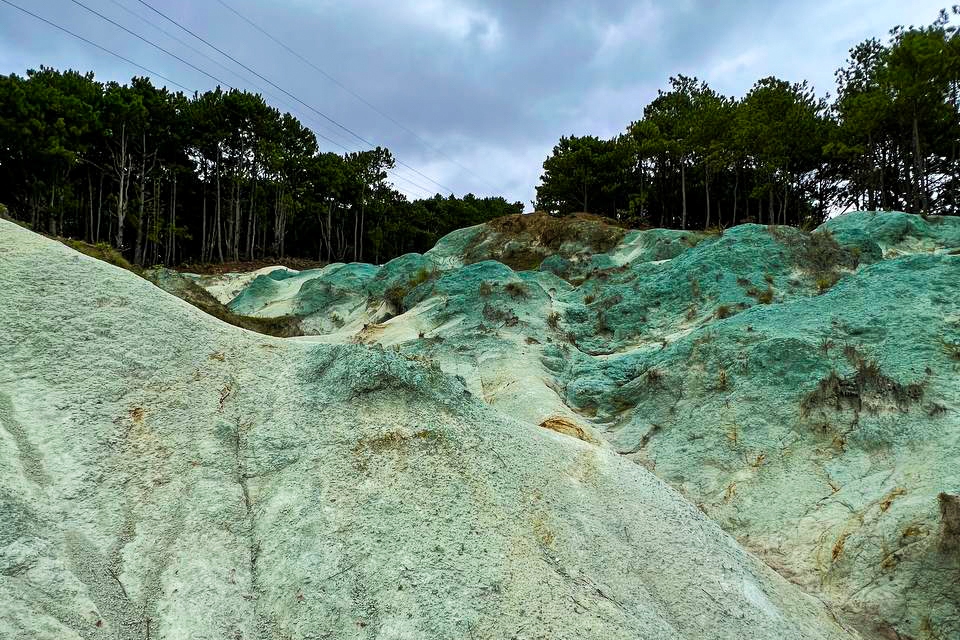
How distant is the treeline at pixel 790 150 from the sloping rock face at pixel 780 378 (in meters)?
17.0

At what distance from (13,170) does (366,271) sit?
80.2 ft

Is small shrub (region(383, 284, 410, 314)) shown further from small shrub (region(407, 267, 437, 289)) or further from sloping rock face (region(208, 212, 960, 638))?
sloping rock face (region(208, 212, 960, 638))

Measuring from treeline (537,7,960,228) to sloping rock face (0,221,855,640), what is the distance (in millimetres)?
31476

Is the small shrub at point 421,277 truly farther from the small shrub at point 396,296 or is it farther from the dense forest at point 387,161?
the dense forest at point 387,161

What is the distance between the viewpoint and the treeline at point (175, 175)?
31938 mm

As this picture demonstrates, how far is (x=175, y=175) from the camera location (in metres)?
41.8

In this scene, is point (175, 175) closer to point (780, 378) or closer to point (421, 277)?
point (421, 277)

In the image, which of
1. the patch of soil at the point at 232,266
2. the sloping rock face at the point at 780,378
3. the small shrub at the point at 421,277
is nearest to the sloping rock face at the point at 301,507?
the sloping rock face at the point at 780,378

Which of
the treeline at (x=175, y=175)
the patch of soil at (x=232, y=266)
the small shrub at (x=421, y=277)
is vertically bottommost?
the small shrub at (x=421, y=277)

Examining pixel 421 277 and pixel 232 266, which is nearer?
pixel 421 277

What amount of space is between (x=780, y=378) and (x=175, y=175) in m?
44.3

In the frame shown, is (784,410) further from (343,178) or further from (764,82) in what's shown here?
(343,178)

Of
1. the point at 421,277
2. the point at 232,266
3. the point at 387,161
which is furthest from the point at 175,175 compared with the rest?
the point at 421,277

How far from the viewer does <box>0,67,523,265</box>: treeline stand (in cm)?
3194
